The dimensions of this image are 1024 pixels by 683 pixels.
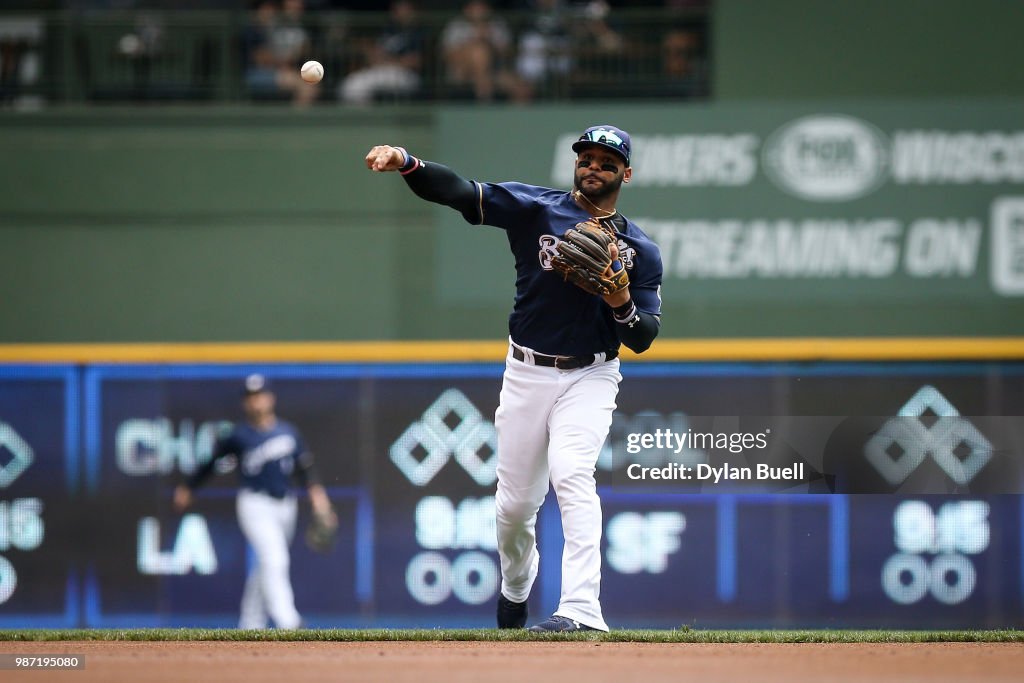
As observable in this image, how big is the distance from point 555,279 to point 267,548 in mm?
3593

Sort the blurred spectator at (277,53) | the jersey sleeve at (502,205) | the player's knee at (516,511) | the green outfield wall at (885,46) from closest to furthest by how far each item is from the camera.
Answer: the jersey sleeve at (502,205) → the player's knee at (516,511) → the green outfield wall at (885,46) → the blurred spectator at (277,53)

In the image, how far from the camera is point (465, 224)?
431 inches

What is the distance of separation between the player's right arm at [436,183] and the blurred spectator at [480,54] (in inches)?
247

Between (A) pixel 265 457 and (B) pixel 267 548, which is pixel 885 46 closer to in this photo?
(A) pixel 265 457

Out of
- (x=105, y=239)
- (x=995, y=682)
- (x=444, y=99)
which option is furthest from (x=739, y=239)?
(x=995, y=682)

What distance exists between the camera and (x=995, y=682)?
14.9 feet

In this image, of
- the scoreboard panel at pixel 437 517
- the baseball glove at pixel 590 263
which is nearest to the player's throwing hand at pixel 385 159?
the baseball glove at pixel 590 263

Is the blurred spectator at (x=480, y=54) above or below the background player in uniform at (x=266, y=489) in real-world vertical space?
above

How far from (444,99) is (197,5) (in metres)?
2.20

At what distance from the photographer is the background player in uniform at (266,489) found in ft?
27.9

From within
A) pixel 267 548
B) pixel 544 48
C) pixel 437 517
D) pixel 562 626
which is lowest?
pixel 267 548

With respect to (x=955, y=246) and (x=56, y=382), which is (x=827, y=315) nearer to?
(x=955, y=246)

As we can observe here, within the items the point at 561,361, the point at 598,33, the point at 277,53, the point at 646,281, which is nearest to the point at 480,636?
the point at 561,361

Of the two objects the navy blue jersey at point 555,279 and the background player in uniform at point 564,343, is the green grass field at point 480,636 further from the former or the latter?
the navy blue jersey at point 555,279
